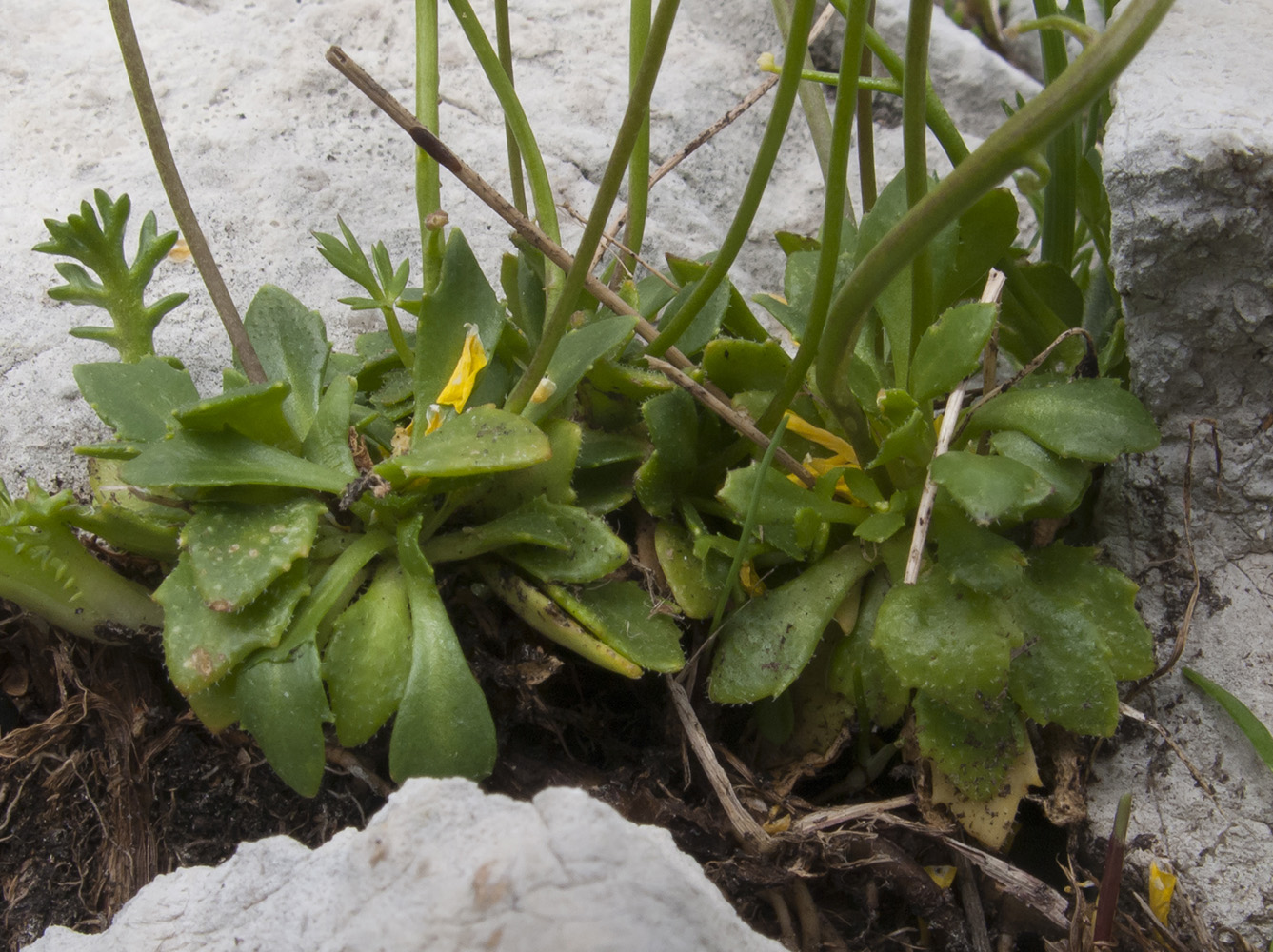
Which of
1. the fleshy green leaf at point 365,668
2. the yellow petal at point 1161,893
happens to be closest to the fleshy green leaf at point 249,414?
the fleshy green leaf at point 365,668

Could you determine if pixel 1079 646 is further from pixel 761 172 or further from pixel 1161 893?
pixel 761 172

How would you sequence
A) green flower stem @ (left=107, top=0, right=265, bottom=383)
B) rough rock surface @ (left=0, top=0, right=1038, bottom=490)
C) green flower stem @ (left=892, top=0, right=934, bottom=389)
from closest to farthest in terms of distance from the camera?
green flower stem @ (left=892, top=0, right=934, bottom=389), green flower stem @ (left=107, top=0, right=265, bottom=383), rough rock surface @ (left=0, top=0, right=1038, bottom=490)

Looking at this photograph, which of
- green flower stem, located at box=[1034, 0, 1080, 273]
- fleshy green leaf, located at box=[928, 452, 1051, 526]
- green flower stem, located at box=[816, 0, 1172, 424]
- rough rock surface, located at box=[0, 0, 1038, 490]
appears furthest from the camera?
rough rock surface, located at box=[0, 0, 1038, 490]

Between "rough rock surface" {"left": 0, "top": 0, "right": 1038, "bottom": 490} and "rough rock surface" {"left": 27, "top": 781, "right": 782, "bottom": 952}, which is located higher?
"rough rock surface" {"left": 0, "top": 0, "right": 1038, "bottom": 490}

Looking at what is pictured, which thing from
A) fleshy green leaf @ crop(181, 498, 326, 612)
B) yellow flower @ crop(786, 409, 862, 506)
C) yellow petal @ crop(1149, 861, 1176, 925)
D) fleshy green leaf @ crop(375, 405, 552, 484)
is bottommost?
yellow petal @ crop(1149, 861, 1176, 925)

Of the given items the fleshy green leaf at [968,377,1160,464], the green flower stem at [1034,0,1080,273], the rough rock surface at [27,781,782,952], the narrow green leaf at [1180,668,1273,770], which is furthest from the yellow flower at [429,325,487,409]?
the narrow green leaf at [1180,668,1273,770]

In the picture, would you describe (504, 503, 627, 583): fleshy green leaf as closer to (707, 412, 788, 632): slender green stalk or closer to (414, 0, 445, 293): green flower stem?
(707, 412, 788, 632): slender green stalk
